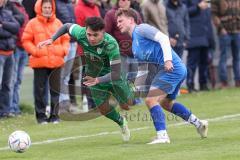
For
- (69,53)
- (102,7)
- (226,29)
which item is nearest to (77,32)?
(69,53)

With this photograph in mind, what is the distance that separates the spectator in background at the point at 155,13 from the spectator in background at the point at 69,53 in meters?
2.34

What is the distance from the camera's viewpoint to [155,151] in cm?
1062

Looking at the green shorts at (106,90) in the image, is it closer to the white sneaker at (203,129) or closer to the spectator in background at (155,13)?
the white sneaker at (203,129)

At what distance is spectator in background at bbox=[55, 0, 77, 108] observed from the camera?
16.4 metres

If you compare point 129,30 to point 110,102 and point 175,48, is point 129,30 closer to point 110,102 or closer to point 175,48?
point 110,102

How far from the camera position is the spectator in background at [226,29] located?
2164 centimetres

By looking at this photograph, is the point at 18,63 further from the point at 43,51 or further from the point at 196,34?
the point at 196,34

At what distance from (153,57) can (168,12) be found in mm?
7535

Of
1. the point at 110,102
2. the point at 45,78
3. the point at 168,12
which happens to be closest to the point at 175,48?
the point at 168,12

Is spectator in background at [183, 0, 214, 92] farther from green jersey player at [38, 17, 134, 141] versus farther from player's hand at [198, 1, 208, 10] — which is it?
green jersey player at [38, 17, 134, 141]

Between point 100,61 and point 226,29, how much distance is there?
987 centimetres

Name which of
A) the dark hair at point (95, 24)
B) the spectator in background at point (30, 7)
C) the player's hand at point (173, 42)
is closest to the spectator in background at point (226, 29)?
the player's hand at point (173, 42)

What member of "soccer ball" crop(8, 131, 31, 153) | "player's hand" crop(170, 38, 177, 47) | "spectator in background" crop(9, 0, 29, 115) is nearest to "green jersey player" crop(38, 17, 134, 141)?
"soccer ball" crop(8, 131, 31, 153)

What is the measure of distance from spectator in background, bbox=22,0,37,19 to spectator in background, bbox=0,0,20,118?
85 cm
